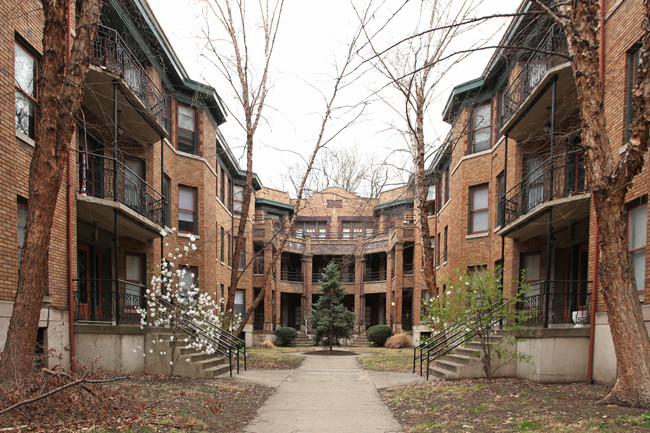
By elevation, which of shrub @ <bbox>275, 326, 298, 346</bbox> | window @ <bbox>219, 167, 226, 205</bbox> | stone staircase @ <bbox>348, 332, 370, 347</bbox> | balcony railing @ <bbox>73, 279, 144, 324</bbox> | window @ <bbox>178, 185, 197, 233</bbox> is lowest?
stone staircase @ <bbox>348, 332, 370, 347</bbox>

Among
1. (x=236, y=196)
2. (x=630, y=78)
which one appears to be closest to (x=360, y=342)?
(x=236, y=196)

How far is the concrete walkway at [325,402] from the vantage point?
743 cm

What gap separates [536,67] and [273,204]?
2410 cm

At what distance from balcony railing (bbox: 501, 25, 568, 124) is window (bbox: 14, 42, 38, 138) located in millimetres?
12404

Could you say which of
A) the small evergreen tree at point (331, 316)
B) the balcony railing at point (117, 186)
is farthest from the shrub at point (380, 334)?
the balcony railing at point (117, 186)

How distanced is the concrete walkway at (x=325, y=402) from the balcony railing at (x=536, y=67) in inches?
371

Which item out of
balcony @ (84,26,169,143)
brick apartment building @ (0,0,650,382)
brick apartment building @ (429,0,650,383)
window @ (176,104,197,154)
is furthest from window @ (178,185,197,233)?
brick apartment building @ (429,0,650,383)

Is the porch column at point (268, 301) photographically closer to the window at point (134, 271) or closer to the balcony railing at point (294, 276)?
the balcony railing at point (294, 276)

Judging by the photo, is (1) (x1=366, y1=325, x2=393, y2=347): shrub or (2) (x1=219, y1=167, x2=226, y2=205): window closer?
(2) (x1=219, y1=167, x2=226, y2=205): window

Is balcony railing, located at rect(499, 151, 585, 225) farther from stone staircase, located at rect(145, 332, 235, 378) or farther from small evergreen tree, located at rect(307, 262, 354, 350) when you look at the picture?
small evergreen tree, located at rect(307, 262, 354, 350)

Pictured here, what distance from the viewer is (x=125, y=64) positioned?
1459 cm

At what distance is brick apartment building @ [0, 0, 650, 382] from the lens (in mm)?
9797

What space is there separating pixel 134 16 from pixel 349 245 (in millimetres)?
26664

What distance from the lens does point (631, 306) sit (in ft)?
22.2
